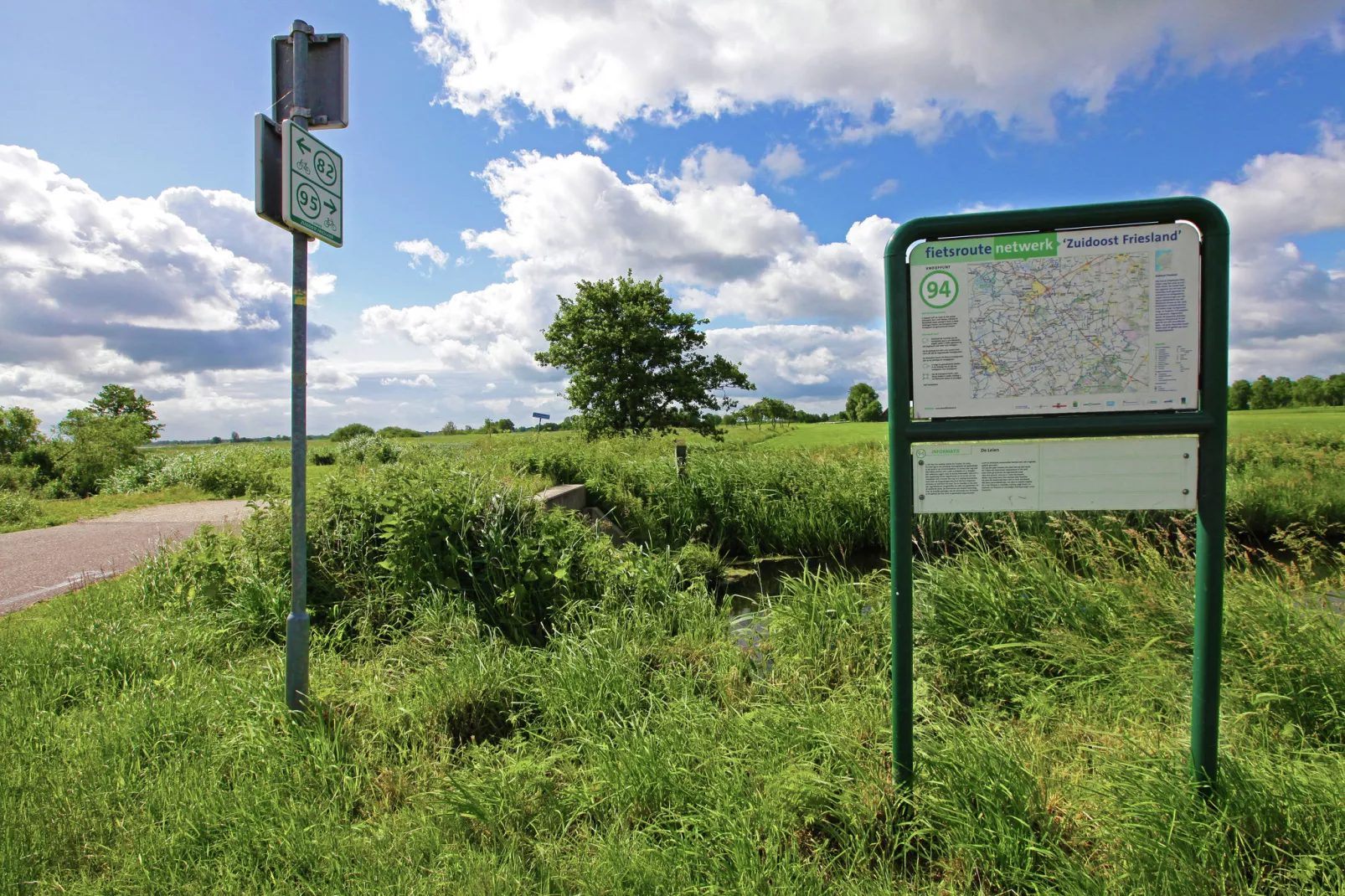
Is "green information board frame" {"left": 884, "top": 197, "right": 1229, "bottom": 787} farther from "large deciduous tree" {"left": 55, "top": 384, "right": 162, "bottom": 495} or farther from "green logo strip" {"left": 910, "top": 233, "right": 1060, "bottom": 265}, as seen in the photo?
"large deciduous tree" {"left": 55, "top": 384, "right": 162, "bottom": 495}

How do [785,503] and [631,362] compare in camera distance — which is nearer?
[785,503]

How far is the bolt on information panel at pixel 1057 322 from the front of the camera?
253 cm

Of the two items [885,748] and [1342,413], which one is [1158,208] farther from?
[1342,413]

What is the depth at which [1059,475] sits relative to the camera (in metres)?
2.63

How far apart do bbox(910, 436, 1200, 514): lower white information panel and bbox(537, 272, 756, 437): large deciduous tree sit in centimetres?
2221

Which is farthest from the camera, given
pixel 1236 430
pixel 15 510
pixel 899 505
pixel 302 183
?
pixel 1236 430

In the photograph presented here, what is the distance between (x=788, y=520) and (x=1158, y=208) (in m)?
8.74

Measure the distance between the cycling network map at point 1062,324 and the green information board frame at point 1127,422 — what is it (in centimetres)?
13

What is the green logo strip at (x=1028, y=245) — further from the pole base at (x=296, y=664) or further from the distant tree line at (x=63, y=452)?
the distant tree line at (x=63, y=452)

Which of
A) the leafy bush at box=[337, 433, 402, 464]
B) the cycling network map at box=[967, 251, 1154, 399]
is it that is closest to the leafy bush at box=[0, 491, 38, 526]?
the leafy bush at box=[337, 433, 402, 464]

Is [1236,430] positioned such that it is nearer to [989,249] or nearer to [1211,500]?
[1211,500]

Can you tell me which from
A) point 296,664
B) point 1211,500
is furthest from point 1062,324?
point 296,664

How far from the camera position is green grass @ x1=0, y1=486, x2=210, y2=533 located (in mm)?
11648

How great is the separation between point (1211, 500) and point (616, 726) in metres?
2.73
